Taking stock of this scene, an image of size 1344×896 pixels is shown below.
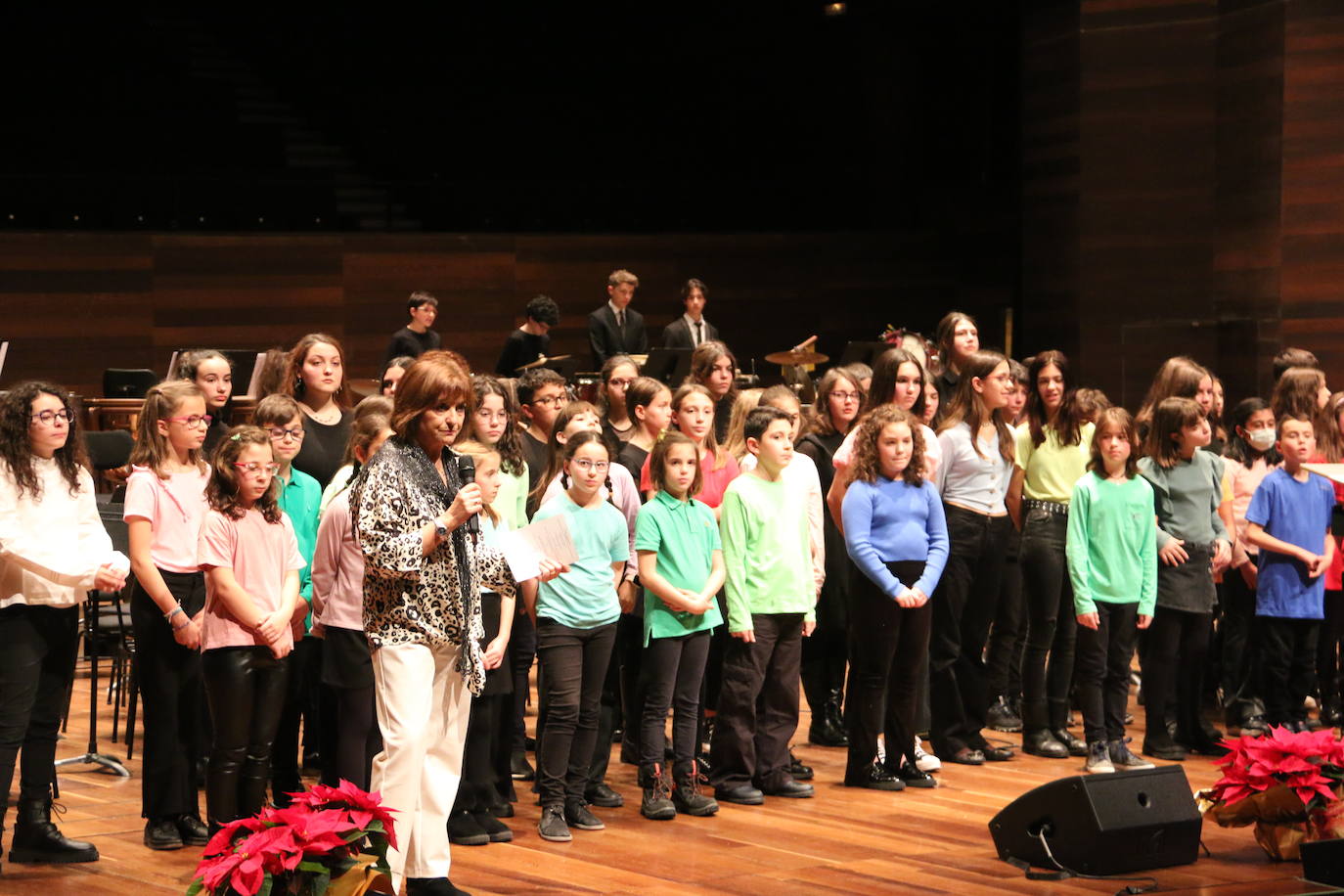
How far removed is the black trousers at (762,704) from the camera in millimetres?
5547

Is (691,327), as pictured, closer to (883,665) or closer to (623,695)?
(623,695)

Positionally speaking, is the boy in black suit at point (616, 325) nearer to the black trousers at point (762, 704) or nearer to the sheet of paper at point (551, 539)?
the black trousers at point (762, 704)

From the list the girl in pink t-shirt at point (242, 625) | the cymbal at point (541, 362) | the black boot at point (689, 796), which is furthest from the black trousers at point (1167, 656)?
the cymbal at point (541, 362)

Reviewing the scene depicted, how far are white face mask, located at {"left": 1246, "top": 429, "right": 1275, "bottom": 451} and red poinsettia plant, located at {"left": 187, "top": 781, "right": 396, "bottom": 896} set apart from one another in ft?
14.4

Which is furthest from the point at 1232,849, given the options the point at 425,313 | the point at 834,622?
the point at 425,313

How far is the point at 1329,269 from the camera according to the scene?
9.86 m

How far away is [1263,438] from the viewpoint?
6930mm

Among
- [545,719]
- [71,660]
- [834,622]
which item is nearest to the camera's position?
[71,660]

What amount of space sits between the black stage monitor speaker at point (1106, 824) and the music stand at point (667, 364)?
5214 mm

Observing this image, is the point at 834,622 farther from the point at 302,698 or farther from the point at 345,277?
the point at 345,277

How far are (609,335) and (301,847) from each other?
752 cm

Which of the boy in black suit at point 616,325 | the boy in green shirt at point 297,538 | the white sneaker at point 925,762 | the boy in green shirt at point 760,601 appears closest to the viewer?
the boy in green shirt at point 297,538

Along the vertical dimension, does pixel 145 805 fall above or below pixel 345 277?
below

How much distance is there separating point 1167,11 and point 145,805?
26.9ft
